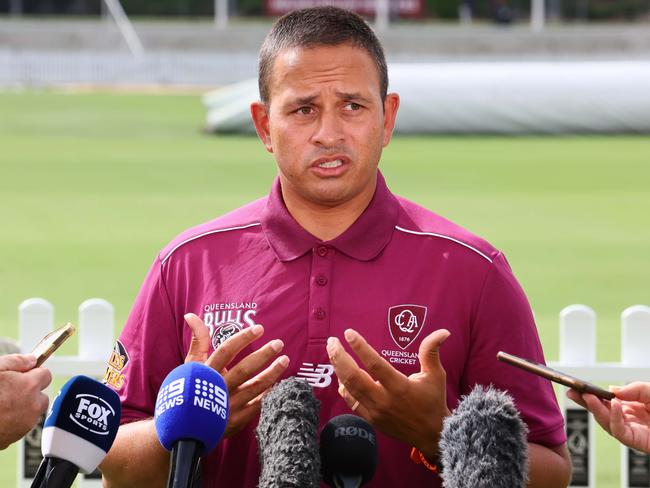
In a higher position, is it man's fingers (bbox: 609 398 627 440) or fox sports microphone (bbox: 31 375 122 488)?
fox sports microphone (bbox: 31 375 122 488)

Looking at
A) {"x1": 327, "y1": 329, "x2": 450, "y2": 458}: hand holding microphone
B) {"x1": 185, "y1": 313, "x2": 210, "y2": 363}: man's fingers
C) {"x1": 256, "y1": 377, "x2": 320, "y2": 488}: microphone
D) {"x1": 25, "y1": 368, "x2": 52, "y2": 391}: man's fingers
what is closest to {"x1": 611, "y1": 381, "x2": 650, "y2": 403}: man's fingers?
{"x1": 327, "y1": 329, "x2": 450, "y2": 458}: hand holding microphone

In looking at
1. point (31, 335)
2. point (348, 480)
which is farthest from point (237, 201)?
point (348, 480)

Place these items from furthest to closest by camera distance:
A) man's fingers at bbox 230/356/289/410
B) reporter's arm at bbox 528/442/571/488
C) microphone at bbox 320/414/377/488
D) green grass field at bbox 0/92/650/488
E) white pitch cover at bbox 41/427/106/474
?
green grass field at bbox 0/92/650/488 < reporter's arm at bbox 528/442/571/488 < man's fingers at bbox 230/356/289/410 < microphone at bbox 320/414/377/488 < white pitch cover at bbox 41/427/106/474

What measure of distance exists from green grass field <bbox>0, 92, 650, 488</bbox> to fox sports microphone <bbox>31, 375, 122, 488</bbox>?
3.94 metres

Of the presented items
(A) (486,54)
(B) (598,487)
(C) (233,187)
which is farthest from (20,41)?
(B) (598,487)

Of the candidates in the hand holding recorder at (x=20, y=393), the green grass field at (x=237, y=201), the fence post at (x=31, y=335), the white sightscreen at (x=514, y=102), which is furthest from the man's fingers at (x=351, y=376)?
the white sightscreen at (x=514, y=102)

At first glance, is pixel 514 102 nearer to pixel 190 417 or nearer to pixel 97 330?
pixel 97 330

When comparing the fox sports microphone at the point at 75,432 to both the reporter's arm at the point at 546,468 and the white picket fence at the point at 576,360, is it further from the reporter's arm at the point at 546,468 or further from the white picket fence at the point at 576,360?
the white picket fence at the point at 576,360

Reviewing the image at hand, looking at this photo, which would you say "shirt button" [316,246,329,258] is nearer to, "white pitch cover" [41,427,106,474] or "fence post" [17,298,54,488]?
"white pitch cover" [41,427,106,474]

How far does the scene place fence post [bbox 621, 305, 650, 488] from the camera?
18.8 ft

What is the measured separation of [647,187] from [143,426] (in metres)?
13.4

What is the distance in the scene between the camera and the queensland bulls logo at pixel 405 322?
3277 millimetres

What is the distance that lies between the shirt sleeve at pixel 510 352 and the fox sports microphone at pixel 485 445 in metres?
Result: 0.79

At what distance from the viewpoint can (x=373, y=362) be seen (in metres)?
2.91
